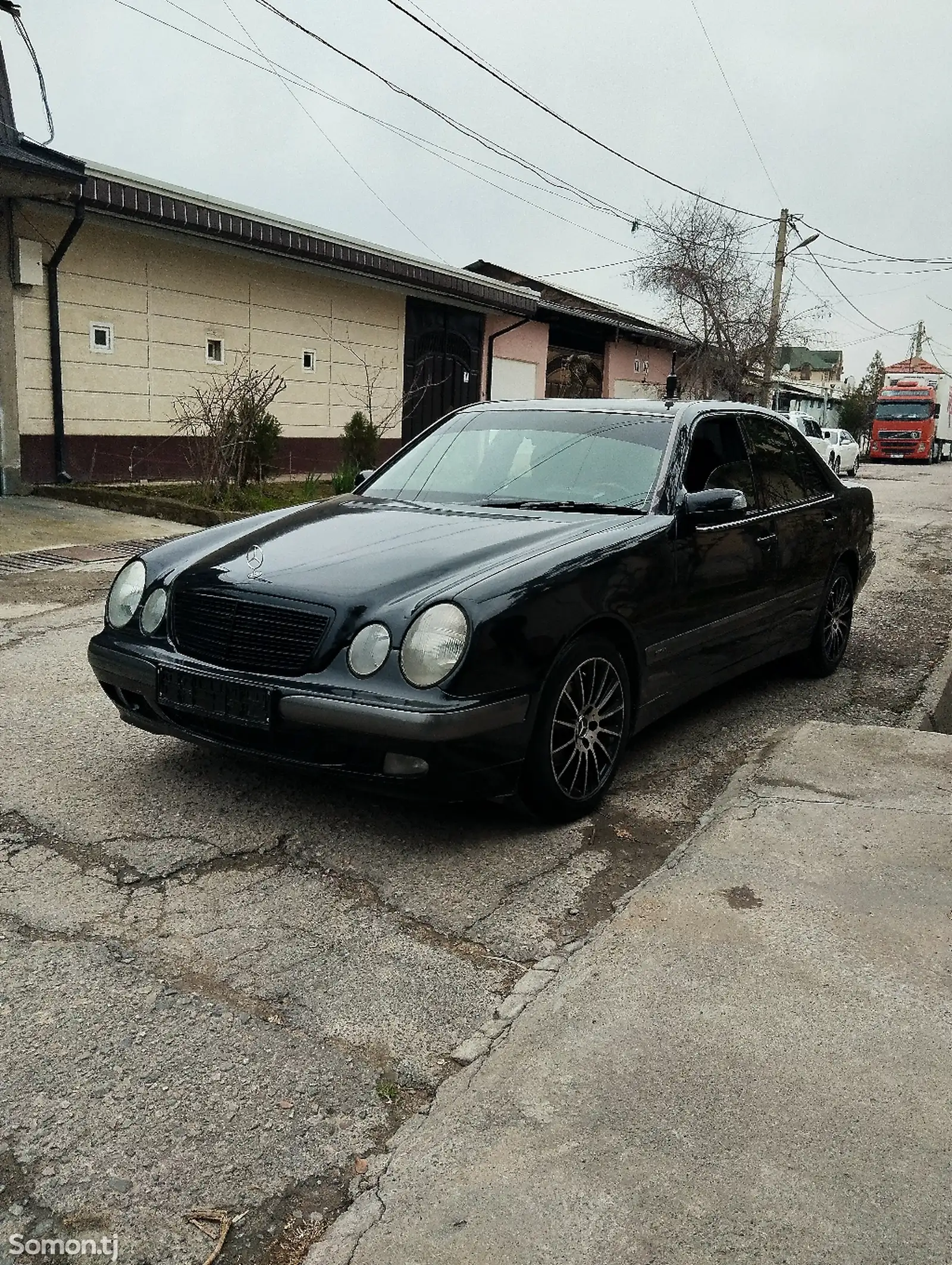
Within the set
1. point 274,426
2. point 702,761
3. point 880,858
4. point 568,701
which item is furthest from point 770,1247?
point 274,426

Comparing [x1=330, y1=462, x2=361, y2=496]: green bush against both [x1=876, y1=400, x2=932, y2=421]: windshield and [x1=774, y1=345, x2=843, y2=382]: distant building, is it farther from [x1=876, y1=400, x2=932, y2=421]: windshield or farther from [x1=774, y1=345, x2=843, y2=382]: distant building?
[x1=774, y1=345, x2=843, y2=382]: distant building

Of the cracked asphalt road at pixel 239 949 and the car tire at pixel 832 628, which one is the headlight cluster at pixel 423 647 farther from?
the car tire at pixel 832 628

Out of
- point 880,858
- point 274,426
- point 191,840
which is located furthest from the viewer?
point 274,426

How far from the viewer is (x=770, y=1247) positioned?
5.81 feet

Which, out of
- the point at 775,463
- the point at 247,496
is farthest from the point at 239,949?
the point at 247,496

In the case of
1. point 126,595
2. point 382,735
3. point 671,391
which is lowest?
point 382,735

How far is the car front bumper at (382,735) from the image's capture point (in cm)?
318

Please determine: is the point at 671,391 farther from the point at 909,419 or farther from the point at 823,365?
the point at 823,365

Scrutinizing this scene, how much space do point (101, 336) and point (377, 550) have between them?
10.2 meters

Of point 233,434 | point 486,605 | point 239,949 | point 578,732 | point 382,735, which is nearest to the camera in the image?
point 239,949

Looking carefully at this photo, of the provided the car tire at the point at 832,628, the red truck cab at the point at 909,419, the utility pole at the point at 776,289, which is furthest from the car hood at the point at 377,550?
the red truck cab at the point at 909,419

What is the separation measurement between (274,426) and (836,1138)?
10864 millimetres

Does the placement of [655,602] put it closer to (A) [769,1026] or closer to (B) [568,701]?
(B) [568,701]

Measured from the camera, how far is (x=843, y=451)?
27.2 m
